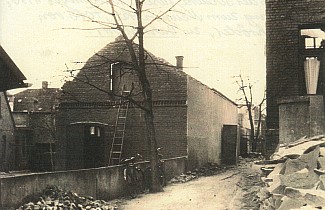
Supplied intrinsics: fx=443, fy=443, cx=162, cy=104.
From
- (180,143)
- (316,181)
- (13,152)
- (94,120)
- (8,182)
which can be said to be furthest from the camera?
(13,152)

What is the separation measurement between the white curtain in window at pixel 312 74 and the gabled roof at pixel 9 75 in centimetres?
713

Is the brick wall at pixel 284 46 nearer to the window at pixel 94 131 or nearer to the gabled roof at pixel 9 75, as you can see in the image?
the gabled roof at pixel 9 75

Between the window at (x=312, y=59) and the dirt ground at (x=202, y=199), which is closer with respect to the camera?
the dirt ground at (x=202, y=199)

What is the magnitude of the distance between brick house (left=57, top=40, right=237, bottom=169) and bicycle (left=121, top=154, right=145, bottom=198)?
6716mm

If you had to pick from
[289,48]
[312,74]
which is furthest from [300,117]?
[289,48]

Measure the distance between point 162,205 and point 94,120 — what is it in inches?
463

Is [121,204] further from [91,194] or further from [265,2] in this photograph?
[265,2]

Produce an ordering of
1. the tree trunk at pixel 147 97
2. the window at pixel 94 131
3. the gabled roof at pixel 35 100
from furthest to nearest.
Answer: the gabled roof at pixel 35 100
the window at pixel 94 131
the tree trunk at pixel 147 97

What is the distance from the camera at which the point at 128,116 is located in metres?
21.5

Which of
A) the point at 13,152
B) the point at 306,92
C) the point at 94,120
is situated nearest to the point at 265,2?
the point at 306,92

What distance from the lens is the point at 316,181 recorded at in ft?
21.0

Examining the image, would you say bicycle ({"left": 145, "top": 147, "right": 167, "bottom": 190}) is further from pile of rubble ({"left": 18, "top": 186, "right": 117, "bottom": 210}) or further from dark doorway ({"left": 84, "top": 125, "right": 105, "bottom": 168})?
dark doorway ({"left": 84, "top": 125, "right": 105, "bottom": 168})

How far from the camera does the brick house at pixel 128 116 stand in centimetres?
2070

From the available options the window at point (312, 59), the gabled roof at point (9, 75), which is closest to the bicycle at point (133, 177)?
the gabled roof at point (9, 75)
